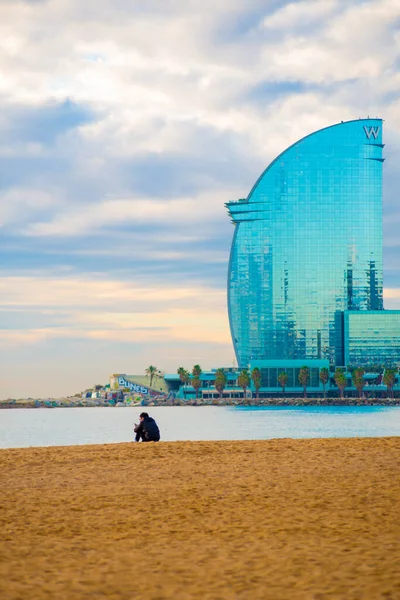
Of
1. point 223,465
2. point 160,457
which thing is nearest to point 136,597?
point 223,465

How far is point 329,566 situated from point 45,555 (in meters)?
4.13

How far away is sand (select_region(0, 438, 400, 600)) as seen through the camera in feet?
36.7

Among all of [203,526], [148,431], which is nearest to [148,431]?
[148,431]

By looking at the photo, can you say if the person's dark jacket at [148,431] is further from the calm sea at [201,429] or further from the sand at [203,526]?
the calm sea at [201,429]

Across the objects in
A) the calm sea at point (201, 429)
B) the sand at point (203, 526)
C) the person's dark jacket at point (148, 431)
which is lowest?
the calm sea at point (201, 429)

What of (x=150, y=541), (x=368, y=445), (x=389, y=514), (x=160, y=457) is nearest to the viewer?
(x=150, y=541)

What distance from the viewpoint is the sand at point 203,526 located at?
11195mm

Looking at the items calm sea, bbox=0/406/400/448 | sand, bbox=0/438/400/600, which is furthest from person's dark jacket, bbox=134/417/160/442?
calm sea, bbox=0/406/400/448

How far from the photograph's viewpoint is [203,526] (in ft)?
49.8

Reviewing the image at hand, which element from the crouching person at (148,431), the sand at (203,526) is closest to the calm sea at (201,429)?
the crouching person at (148,431)

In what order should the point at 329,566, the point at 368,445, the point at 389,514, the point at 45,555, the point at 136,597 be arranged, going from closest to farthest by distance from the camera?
1. the point at 136,597
2. the point at 329,566
3. the point at 45,555
4. the point at 389,514
5. the point at 368,445

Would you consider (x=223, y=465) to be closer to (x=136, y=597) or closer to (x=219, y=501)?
(x=219, y=501)

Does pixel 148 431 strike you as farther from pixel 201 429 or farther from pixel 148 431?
pixel 201 429

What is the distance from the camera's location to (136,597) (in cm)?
1065
